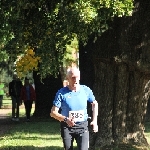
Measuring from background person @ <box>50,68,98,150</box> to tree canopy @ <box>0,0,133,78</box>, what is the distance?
1807mm

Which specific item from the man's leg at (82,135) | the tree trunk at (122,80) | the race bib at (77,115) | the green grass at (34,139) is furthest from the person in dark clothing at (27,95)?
the race bib at (77,115)

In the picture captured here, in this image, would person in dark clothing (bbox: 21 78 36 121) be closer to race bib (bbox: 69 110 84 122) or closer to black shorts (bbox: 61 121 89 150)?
black shorts (bbox: 61 121 89 150)

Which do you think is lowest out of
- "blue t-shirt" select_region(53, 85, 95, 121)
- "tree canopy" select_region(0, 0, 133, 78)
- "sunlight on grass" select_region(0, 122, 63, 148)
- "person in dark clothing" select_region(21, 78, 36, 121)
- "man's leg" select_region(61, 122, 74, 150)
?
"sunlight on grass" select_region(0, 122, 63, 148)

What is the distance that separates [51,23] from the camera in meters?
12.4

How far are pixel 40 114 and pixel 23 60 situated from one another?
3745mm

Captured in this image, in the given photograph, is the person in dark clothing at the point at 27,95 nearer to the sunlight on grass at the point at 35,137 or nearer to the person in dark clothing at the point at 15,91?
the person in dark clothing at the point at 15,91

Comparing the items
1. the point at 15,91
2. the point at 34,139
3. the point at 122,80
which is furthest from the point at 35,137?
the point at 15,91

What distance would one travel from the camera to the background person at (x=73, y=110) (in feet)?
26.8

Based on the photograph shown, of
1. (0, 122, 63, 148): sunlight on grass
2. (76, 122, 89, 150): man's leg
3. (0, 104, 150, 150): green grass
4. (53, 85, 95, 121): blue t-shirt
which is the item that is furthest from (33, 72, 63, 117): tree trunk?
(53, 85, 95, 121): blue t-shirt

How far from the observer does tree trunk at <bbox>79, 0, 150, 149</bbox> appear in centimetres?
1185

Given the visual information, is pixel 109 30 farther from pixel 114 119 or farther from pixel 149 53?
pixel 114 119

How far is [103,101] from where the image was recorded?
1234 cm

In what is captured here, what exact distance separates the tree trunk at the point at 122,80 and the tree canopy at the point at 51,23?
444 millimetres

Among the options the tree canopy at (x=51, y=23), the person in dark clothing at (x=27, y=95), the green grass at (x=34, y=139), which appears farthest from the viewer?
the person in dark clothing at (x=27, y=95)
